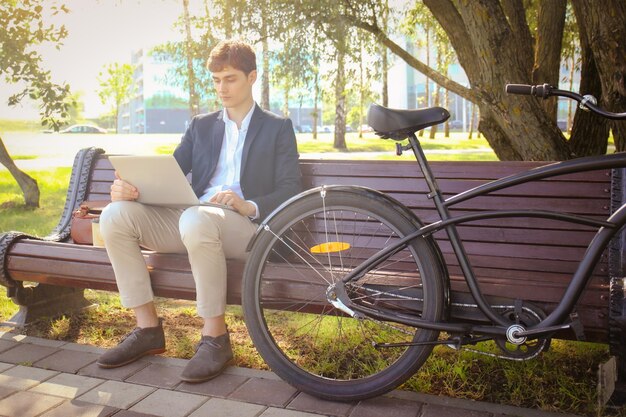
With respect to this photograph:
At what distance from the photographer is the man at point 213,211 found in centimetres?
298

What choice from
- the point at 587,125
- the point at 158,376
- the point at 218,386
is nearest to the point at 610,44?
the point at 587,125

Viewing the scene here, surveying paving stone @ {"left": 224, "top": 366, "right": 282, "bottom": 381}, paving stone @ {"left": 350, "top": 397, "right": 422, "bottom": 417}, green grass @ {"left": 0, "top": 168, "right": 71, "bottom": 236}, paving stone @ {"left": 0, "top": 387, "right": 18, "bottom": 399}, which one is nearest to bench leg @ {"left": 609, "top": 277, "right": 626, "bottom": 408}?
paving stone @ {"left": 350, "top": 397, "right": 422, "bottom": 417}

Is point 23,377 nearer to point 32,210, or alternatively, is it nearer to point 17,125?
point 32,210

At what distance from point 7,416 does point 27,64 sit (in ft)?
21.4

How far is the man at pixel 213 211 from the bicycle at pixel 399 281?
217 mm

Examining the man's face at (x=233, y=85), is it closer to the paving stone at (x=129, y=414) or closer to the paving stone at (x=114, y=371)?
the paving stone at (x=114, y=371)

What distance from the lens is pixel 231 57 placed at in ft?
10.9

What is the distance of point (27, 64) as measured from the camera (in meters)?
8.27

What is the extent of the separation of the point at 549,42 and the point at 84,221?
4389 millimetres

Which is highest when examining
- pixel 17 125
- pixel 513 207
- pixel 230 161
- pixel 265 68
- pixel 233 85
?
→ pixel 265 68

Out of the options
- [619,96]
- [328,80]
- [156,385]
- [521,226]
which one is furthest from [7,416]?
[328,80]

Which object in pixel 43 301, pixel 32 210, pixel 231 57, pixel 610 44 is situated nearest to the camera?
pixel 231 57

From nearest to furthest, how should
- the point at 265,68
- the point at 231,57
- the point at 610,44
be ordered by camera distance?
the point at 231,57 < the point at 610,44 < the point at 265,68

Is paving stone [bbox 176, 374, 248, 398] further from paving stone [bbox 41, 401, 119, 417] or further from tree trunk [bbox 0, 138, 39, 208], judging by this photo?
tree trunk [bbox 0, 138, 39, 208]
